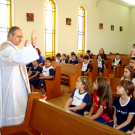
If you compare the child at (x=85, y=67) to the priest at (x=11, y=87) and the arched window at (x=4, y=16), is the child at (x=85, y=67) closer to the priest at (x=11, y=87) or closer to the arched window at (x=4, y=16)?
the arched window at (x=4, y=16)

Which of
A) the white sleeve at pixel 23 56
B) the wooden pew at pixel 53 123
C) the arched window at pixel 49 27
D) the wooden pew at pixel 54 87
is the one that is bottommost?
the wooden pew at pixel 54 87

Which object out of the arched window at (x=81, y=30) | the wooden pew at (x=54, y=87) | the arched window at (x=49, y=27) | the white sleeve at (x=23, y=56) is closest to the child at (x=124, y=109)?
the white sleeve at (x=23, y=56)

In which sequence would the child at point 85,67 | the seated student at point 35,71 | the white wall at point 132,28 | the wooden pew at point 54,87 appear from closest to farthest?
1. the wooden pew at point 54,87
2. the seated student at point 35,71
3. the child at point 85,67
4. the white wall at point 132,28

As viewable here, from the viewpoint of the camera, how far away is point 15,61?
2043 millimetres

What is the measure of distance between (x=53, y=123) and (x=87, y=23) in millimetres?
10829

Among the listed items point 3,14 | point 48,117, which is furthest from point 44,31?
point 48,117

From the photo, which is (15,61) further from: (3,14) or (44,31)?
(44,31)

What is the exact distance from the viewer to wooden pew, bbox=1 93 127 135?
51.1 inches

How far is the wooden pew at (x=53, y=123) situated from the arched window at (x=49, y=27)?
800cm

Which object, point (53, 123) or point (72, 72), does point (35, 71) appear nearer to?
point (72, 72)

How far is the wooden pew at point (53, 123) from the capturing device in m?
1.30

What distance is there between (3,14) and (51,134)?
24.9 feet

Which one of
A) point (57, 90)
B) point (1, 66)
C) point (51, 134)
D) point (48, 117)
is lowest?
point (57, 90)

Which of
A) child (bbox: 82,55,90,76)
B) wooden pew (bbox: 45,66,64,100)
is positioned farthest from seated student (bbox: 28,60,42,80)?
child (bbox: 82,55,90,76)
